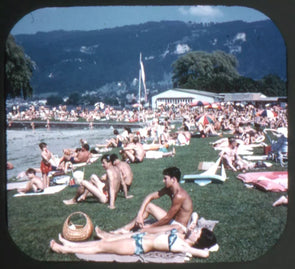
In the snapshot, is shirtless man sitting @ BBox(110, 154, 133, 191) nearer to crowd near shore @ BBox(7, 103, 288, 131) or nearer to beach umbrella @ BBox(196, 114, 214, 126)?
crowd near shore @ BBox(7, 103, 288, 131)

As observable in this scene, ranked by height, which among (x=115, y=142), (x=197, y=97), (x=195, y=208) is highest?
(x=197, y=97)

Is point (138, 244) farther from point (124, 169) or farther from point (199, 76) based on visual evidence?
point (199, 76)

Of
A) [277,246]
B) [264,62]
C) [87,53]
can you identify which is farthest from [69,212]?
[264,62]

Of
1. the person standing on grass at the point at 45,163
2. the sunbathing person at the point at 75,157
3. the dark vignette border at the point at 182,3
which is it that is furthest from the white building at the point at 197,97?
the person standing on grass at the point at 45,163

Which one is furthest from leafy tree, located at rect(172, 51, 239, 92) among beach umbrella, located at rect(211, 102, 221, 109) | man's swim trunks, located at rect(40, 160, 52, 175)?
man's swim trunks, located at rect(40, 160, 52, 175)

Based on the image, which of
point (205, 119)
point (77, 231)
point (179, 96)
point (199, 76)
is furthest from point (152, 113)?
point (77, 231)
